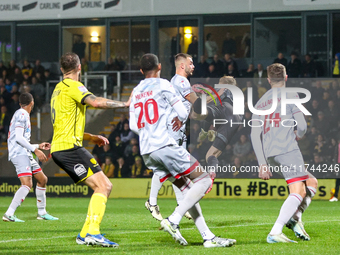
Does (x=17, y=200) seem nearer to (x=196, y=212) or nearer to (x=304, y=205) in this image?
(x=196, y=212)

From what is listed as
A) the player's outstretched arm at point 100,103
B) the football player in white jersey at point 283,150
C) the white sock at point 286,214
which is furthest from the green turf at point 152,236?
the player's outstretched arm at point 100,103

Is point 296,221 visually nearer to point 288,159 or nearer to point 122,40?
point 288,159

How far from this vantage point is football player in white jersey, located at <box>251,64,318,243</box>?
6418 mm

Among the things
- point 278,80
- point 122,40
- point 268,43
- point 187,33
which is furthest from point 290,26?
point 278,80

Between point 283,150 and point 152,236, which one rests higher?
point 283,150

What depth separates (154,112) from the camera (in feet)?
20.4

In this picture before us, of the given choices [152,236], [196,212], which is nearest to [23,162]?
[152,236]

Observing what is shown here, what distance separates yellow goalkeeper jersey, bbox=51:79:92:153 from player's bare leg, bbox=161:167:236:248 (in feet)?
4.81

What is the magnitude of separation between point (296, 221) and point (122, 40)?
1997 centimetres

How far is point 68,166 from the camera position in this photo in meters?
6.50

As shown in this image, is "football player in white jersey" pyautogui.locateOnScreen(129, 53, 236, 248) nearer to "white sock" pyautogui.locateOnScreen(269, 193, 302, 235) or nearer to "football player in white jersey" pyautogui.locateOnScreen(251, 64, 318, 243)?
"white sock" pyautogui.locateOnScreen(269, 193, 302, 235)

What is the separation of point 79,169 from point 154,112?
Result: 1.14 meters

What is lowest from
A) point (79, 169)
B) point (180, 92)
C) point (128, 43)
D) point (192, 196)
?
point (192, 196)

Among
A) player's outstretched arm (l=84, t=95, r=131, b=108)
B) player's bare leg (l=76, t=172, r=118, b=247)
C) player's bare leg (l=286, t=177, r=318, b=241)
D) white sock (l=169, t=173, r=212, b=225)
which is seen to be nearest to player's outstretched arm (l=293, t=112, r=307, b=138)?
player's bare leg (l=286, t=177, r=318, b=241)
